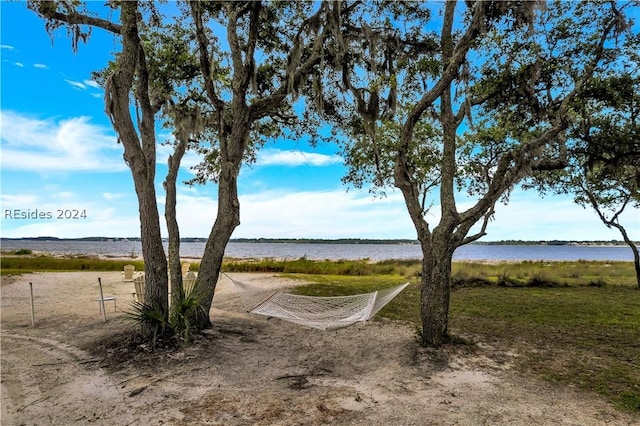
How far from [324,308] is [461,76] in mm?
4059

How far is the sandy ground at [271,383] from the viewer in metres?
3.33

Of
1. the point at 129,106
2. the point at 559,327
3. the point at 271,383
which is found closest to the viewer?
the point at 271,383

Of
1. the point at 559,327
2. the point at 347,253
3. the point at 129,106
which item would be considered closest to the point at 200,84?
the point at 129,106

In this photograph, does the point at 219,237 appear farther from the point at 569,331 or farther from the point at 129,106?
the point at 569,331

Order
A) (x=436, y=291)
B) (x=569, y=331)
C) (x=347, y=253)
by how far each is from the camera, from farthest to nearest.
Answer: (x=347, y=253)
(x=569, y=331)
(x=436, y=291)

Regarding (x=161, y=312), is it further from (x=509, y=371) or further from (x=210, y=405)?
(x=509, y=371)

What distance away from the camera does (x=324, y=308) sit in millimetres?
6109

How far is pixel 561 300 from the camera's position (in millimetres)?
9867

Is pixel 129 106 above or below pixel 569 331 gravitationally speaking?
above

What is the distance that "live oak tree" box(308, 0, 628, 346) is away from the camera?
17.5ft

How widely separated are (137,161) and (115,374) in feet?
9.23

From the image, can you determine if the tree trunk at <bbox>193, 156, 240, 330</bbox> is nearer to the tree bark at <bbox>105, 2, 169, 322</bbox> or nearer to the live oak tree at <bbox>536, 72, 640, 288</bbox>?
the tree bark at <bbox>105, 2, 169, 322</bbox>

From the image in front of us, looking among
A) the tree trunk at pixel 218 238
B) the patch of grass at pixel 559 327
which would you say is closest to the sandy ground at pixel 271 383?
the patch of grass at pixel 559 327

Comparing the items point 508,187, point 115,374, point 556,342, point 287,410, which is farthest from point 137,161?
point 556,342
